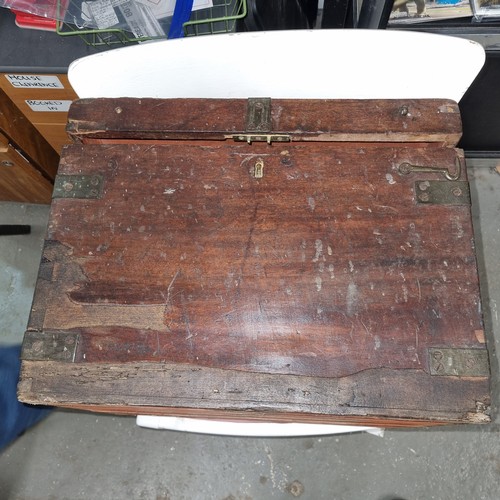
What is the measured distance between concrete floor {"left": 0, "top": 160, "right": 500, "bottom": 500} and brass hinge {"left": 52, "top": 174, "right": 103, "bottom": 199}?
0.95 m

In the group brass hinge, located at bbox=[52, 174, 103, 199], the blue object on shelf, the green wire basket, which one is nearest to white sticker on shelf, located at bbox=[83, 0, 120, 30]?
the green wire basket

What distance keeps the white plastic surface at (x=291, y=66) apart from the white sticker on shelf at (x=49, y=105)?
0.39 m

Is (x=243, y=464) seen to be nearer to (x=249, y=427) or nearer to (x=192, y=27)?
(x=249, y=427)

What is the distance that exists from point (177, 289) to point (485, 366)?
1.77ft

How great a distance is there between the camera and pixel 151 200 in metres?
0.96

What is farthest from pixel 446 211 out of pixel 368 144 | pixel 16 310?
pixel 16 310

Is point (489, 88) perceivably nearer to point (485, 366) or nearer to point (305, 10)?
point (305, 10)

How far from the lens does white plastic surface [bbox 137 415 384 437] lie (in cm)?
118

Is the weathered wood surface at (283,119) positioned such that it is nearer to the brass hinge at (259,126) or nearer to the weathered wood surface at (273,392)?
the brass hinge at (259,126)

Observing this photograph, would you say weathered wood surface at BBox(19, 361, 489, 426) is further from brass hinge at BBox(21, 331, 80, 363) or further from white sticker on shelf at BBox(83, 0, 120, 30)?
white sticker on shelf at BBox(83, 0, 120, 30)

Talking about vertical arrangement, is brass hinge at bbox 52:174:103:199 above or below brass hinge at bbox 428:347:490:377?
above

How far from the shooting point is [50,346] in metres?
0.90

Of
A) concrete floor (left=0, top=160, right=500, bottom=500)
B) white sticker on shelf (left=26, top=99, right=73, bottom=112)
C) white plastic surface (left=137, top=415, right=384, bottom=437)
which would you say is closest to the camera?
white plastic surface (left=137, top=415, right=384, bottom=437)

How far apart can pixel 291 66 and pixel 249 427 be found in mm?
816
